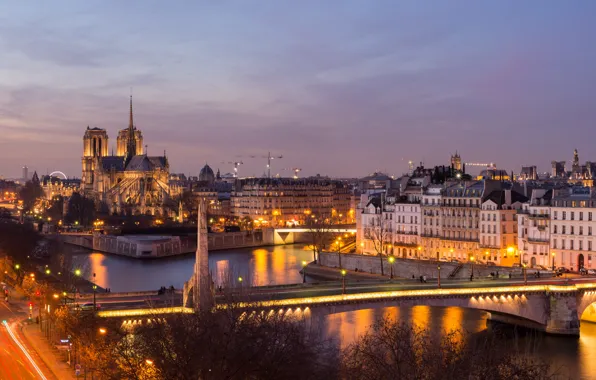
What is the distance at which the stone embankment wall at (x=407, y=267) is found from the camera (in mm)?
48375

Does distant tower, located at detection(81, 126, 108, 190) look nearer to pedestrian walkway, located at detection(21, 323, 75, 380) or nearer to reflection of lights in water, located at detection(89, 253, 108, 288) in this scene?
reflection of lights in water, located at detection(89, 253, 108, 288)

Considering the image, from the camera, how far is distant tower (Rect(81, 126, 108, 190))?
149 m

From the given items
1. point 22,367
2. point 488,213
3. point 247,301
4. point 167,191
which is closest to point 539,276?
point 488,213

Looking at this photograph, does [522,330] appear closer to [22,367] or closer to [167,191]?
[22,367]

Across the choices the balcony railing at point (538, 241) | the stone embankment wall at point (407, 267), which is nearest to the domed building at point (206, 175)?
the stone embankment wall at point (407, 267)

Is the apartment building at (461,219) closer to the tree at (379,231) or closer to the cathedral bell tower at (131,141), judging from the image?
the tree at (379,231)

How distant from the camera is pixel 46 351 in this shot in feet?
105

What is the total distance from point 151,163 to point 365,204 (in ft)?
255

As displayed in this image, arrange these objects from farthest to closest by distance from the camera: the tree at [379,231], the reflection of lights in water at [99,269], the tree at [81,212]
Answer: the tree at [81,212] → the tree at [379,231] → the reflection of lights in water at [99,269]

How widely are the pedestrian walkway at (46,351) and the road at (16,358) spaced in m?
0.21

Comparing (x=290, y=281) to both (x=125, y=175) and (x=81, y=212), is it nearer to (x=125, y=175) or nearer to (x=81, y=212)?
(x=81, y=212)

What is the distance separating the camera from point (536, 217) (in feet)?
169

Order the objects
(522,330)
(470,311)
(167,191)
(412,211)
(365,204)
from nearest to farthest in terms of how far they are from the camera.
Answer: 1. (522,330)
2. (470,311)
3. (412,211)
4. (365,204)
5. (167,191)

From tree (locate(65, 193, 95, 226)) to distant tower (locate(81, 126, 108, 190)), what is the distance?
3030cm
